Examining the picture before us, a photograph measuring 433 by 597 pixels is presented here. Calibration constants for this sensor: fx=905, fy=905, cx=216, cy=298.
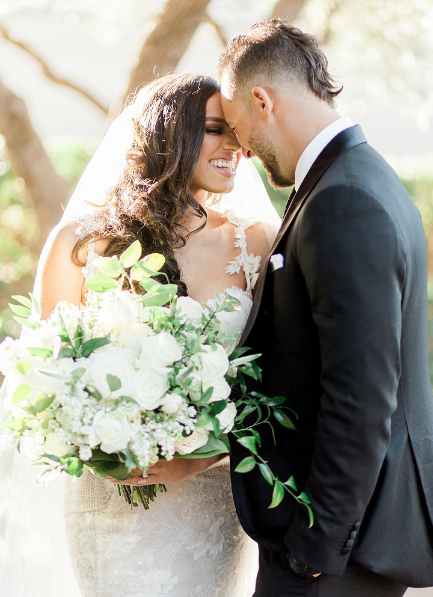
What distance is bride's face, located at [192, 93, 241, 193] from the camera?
2789 millimetres

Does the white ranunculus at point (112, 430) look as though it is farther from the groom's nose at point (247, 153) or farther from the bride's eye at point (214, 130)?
the bride's eye at point (214, 130)

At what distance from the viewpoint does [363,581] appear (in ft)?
7.55

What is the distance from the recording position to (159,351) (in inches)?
80.3

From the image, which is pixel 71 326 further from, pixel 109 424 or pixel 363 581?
pixel 363 581

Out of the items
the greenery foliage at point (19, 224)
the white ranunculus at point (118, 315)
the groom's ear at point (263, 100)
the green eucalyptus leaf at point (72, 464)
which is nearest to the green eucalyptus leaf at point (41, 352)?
the white ranunculus at point (118, 315)

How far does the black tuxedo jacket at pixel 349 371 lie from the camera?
2.04 metres

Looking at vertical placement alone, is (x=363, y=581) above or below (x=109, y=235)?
below

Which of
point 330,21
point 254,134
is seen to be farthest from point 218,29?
point 254,134

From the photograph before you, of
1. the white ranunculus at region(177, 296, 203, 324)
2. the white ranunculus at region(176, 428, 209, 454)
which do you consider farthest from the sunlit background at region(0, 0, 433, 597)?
the white ranunculus at region(176, 428, 209, 454)

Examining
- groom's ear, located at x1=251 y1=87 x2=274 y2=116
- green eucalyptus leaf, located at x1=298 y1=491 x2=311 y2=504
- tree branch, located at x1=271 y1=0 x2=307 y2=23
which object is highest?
tree branch, located at x1=271 y1=0 x2=307 y2=23

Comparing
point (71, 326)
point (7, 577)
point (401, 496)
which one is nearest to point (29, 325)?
point (71, 326)

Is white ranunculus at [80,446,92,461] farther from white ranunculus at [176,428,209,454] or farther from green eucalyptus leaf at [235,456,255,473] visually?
green eucalyptus leaf at [235,456,255,473]

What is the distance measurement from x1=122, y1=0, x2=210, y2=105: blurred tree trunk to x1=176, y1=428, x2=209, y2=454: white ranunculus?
2851 millimetres

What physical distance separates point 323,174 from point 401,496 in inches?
32.3
